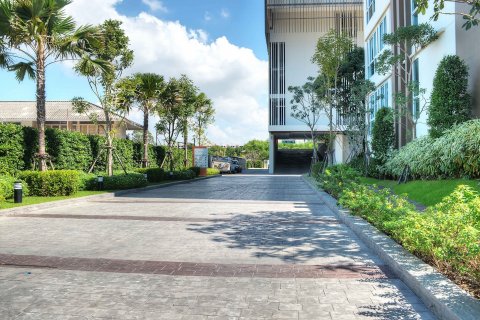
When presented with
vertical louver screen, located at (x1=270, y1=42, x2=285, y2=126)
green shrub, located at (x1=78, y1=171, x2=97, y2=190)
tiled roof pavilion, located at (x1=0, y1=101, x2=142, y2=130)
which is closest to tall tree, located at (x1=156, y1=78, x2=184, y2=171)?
tiled roof pavilion, located at (x1=0, y1=101, x2=142, y2=130)

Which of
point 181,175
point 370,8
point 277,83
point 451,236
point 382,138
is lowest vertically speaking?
point 451,236

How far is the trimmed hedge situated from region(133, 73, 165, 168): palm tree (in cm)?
1474

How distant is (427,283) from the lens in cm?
435

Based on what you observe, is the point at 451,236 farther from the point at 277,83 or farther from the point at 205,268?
the point at 277,83

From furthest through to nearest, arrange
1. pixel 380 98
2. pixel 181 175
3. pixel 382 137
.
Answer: pixel 181 175 < pixel 380 98 < pixel 382 137

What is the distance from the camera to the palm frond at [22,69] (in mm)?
16391

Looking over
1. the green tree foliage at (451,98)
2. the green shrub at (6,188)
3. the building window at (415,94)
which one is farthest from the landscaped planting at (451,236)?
the building window at (415,94)

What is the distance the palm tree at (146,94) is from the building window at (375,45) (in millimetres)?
13589

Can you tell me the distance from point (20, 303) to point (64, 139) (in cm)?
1620

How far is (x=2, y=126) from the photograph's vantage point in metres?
15.6

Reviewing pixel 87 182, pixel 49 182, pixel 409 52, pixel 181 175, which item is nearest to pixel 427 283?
pixel 49 182

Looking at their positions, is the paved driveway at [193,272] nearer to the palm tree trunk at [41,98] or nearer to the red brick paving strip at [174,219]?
the red brick paving strip at [174,219]

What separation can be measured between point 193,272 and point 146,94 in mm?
20841

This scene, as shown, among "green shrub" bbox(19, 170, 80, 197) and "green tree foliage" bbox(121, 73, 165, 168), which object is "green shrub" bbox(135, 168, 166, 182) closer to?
"green tree foliage" bbox(121, 73, 165, 168)
